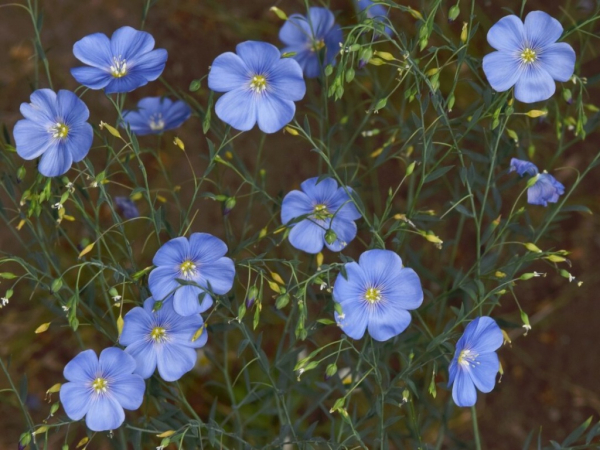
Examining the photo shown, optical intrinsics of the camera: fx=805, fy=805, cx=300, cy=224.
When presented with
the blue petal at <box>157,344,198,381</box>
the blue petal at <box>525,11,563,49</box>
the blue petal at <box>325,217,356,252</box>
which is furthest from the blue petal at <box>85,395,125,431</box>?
the blue petal at <box>525,11,563,49</box>

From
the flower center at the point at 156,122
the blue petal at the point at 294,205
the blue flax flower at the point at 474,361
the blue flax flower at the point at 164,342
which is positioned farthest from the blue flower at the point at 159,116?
the blue flax flower at the point at 474,361

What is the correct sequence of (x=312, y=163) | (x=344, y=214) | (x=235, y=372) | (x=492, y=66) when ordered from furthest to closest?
(x=312, y=163) → (x=235, y=372) → (x=344, y=214) → (x=492, y=66)

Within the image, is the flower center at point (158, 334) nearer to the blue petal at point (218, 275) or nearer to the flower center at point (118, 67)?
the blue petal at point (218, 275)

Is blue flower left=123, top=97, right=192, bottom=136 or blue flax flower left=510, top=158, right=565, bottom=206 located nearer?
blue flax flower left=510, top=158, right=565, bottom=206

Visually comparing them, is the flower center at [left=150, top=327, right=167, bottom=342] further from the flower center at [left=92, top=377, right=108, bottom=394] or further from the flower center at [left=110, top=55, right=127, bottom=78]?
the flower center at [left=110, top=55, right=127, bottom=78]

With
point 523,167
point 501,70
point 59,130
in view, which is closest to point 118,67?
point 59,130

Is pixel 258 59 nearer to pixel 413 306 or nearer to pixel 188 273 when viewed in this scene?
pixel 188 273

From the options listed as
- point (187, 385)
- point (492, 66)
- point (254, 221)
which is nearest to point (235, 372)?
point (187, 385)
